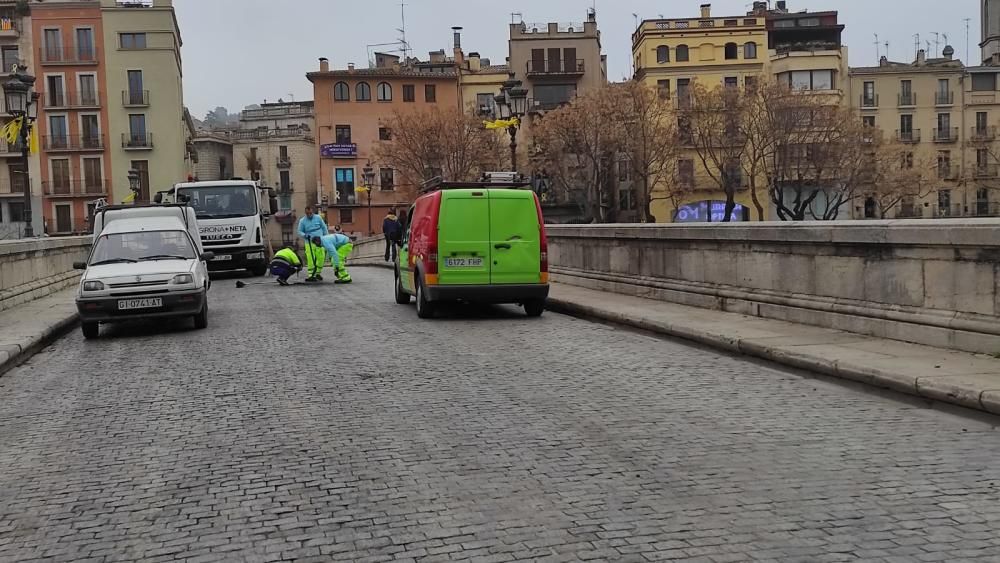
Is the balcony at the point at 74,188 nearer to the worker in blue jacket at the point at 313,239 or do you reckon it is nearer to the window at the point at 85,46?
the window at the point at 85,46

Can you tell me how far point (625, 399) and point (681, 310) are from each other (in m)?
6.27

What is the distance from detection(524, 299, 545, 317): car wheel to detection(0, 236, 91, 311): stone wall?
8.83 meters

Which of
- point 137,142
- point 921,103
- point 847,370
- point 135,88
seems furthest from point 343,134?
point 847,370

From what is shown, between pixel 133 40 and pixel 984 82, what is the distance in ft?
218

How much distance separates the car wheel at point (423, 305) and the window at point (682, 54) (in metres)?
58.7

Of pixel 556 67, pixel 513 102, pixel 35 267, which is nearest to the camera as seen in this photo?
pixel 35 267

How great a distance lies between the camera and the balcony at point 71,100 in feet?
215

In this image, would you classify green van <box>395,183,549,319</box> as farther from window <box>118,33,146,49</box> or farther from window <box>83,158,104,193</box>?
window <box>83,158,104,193</box>

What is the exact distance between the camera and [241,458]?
5.61 metres

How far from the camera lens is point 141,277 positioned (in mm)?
12180

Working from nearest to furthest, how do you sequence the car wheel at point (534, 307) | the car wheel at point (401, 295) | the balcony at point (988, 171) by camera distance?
the car wheel at point (534, 307) → the car wheel at point (401, 295) → the balcony at point (988, 171)

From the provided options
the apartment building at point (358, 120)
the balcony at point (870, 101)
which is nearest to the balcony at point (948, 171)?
the balcony at point (870, 101)

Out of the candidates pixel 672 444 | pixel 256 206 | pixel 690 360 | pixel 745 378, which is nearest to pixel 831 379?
pixel 745 378

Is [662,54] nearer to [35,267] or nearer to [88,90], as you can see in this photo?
[88,90]
